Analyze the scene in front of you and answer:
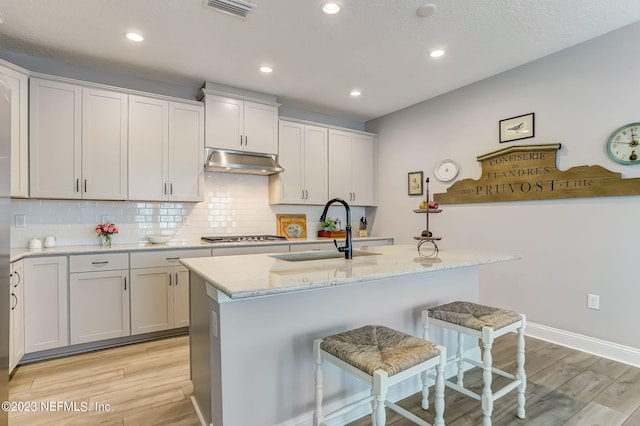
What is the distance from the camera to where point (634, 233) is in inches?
103

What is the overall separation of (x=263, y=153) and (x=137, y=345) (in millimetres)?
2403

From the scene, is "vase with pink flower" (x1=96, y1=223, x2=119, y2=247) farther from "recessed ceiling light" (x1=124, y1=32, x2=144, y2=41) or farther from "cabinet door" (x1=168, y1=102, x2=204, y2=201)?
"recessed ceiling light" (x1=124, y1=32, x2=144, y2=41)

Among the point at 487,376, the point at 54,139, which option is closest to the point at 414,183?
the point at 487,376

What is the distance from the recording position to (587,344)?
2855 millimetres

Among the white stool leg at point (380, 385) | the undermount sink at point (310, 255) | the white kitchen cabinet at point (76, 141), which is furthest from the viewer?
the white kitchen cabinet at point (76, 141)

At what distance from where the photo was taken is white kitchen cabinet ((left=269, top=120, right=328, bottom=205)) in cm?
425

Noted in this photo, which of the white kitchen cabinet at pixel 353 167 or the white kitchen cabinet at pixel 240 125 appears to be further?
the white kitchen cabinet at pixel 353 167

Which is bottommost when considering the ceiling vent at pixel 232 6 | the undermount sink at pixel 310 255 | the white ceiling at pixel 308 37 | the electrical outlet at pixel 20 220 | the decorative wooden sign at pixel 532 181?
the undermount sink at pixel 310 255

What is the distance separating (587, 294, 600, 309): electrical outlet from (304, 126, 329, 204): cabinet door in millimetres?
2993

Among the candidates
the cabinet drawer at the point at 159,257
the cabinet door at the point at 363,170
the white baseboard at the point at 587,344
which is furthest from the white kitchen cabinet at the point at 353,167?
the white baseboard at the point at 587,344

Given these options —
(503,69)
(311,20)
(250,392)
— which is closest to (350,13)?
(311,20)

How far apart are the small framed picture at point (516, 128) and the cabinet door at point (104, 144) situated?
3.85 m

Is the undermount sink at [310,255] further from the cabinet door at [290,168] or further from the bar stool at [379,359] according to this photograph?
the cabinet door at [290,168]

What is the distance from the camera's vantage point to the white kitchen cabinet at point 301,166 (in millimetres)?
4246
